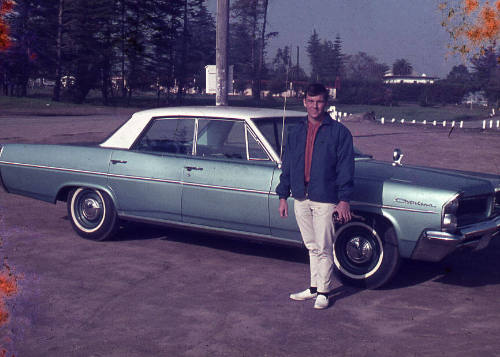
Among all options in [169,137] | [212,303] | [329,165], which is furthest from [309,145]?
[169,137]

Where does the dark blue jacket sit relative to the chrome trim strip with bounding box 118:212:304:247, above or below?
above

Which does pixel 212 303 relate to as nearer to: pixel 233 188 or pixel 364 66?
pixel 233 188

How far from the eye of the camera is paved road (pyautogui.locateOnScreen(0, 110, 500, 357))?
4363mm

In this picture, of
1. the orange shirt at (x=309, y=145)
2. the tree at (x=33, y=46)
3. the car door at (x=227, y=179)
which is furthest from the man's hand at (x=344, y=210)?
the tree at (x=33, y=46)

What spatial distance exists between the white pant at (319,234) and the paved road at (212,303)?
28 cm

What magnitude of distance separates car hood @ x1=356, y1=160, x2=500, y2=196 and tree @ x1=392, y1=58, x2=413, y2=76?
9465 centimetres

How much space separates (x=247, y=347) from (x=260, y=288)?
1.33 meters

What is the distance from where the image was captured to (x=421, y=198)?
5.38 metres

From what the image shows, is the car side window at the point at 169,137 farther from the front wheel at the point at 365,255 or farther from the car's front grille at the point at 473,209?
the car's front grille at the point at 473,209

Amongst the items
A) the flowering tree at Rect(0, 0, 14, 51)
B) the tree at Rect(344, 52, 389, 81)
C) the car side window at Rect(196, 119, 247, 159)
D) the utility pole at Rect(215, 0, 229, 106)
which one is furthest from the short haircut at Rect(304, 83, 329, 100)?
the tree at Rect(344, 52, 389, 81)

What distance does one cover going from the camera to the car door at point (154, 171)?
21.5 ft

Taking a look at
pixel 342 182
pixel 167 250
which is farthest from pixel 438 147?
pixel 342 182

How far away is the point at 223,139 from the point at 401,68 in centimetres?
10068

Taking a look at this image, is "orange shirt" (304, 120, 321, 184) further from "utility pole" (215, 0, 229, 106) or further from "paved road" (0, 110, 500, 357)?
"utility pole" (215, 0, 229, 106)
